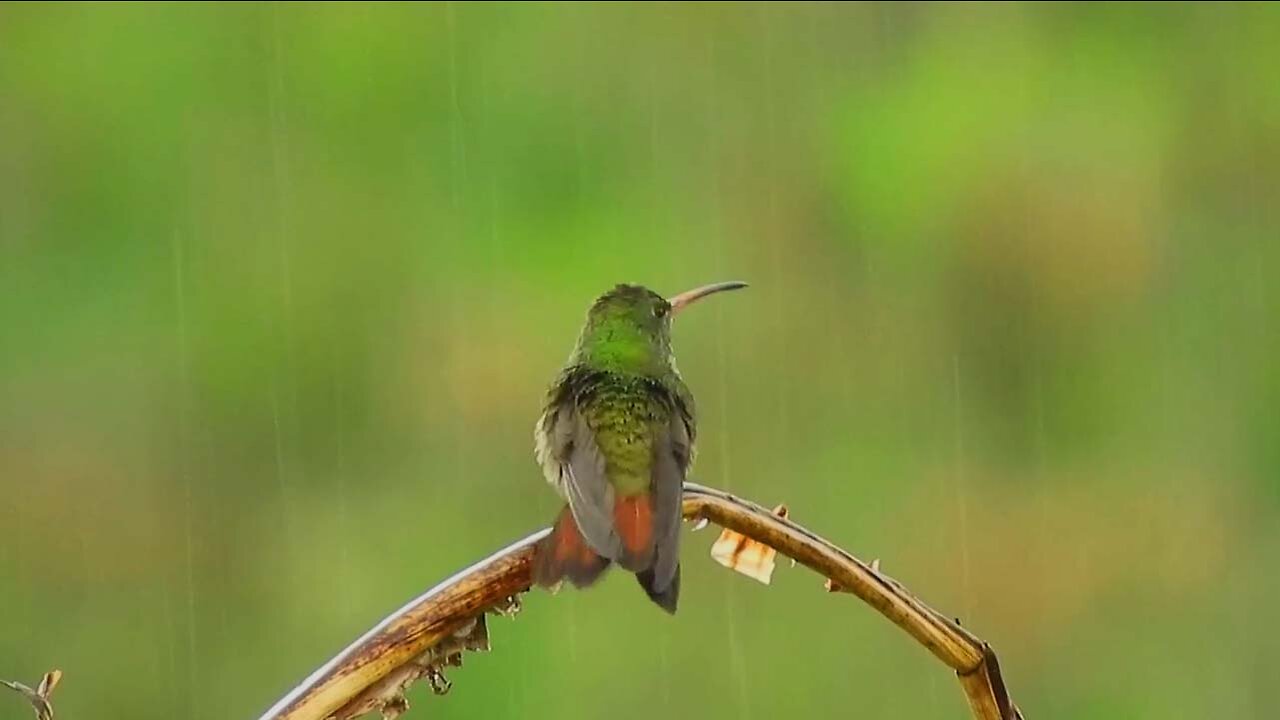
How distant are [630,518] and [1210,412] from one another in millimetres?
3834

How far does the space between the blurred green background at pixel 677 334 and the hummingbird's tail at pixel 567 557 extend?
262 centimetres

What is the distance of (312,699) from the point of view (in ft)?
2.23

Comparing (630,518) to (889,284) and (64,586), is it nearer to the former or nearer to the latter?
(64,586)

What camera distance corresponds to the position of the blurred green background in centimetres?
392

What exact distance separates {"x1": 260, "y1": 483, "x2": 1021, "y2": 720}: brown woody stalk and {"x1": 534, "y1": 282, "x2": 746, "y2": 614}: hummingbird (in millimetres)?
76

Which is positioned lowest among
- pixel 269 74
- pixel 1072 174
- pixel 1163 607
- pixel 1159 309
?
pixel 1163 607

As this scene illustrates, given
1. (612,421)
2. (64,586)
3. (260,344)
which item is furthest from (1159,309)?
(612,421)

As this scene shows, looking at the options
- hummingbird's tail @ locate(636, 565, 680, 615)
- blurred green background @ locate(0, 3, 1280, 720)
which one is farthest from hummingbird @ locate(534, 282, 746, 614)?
blurred green background @ locate(0, 3, 1280, 720)

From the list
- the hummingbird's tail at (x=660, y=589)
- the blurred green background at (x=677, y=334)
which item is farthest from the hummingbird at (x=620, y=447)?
the blurred green background at (x=677, y=334)

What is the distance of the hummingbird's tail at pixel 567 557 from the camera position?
36.0 inches

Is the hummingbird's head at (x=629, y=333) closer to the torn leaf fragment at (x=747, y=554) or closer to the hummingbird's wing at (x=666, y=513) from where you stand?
the hummingbird's wing at (x=666, y=513)

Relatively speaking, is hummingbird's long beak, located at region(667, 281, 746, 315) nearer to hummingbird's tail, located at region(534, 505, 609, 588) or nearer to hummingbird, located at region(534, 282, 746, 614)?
hummingbird, located at region(534, 282, 746, 614)

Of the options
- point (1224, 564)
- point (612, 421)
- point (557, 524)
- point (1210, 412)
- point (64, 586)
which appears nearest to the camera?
point (557, 524)

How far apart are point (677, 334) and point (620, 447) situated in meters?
2.79
